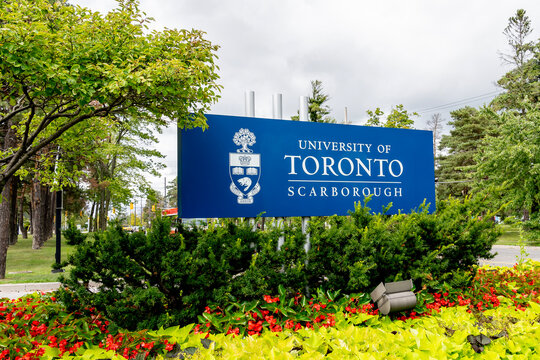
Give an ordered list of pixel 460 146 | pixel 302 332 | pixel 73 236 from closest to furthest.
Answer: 1. pixel 302 332
2. pixel 73 236
3. pixel 460 146

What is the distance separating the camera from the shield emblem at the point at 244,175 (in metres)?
4.29

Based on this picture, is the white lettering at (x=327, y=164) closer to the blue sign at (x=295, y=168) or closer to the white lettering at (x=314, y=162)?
the blue sign at (x=295, y=168)

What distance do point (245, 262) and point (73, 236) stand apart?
1651 millimetres

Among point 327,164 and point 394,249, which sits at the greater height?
point 327,164

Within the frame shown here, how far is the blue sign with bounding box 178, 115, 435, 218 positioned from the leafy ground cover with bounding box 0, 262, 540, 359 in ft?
4.25

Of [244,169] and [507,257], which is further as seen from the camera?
[507,257]

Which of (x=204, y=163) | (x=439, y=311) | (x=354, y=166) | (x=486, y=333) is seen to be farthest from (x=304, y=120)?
(x=486, y=333)

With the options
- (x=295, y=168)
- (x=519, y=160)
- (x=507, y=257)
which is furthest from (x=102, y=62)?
(x=519, y=160)

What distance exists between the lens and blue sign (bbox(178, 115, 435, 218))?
418cm

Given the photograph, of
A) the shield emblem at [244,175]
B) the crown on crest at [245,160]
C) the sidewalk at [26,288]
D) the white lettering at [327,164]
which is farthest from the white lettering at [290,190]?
the sidewalk at [26,288]

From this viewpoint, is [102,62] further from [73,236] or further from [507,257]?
[507,257]

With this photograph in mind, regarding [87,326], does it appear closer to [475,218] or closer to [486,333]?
[486,333]

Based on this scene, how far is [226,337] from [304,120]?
3.17m

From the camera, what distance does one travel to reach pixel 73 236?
135 inches
